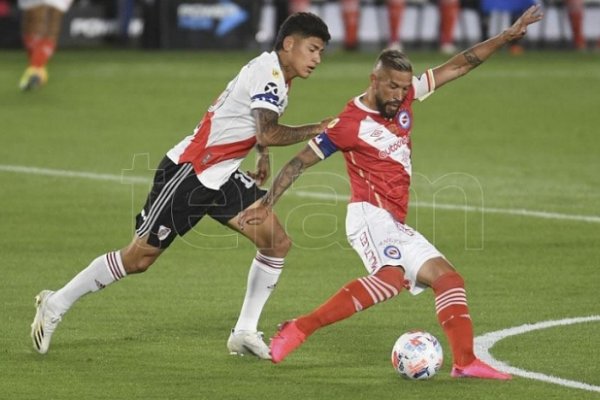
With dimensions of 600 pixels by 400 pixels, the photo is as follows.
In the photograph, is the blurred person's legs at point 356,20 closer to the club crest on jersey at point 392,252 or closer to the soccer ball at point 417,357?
the club crest on jersey at point 392,252

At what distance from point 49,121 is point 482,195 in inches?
→ 279

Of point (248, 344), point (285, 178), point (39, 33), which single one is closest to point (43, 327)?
point (248, 344)

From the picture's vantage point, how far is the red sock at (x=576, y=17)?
30125 millimetres

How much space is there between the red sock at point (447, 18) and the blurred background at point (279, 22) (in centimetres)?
2

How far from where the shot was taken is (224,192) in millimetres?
8453

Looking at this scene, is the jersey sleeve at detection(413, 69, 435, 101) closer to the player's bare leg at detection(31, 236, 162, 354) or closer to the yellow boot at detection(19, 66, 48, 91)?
the player's bare leg at detection(31, 236, 162, 354)

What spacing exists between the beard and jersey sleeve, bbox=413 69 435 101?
0.33 meters

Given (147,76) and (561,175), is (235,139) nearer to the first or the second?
(561,175)

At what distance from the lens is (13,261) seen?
442 inches

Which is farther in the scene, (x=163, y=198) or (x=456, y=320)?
(x=163, y=198)

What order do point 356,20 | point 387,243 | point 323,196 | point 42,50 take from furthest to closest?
point 356,20 → point 42,50 → point 323,196 → point 387,243

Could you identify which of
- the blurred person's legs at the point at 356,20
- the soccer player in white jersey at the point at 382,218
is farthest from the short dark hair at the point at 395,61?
the blurred person's legs at the point at 356,20

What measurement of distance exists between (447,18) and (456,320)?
21824 millimetres

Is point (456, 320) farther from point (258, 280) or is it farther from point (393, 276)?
point (258, 280)
